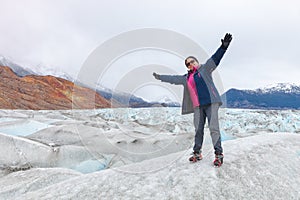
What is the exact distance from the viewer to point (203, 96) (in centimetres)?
311

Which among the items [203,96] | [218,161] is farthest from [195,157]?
[203,96]

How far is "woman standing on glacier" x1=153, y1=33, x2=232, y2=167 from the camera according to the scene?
302 cm

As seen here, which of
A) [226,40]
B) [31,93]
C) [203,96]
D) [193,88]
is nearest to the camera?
[226,40]

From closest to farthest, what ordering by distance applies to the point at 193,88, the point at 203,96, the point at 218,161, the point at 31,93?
1. the point at 218,161
2. the point at 203,96
3. the point at 193,88
4. the point at 31,93

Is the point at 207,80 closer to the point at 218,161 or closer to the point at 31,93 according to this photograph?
the point at 218,161

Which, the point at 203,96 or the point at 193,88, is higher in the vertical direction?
the point at 193,88

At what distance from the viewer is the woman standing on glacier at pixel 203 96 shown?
3.02 meters

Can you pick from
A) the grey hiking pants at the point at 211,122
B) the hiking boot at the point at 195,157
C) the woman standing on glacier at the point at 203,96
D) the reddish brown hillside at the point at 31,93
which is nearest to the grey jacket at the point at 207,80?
the woman standing on glacier at the point at 203,96

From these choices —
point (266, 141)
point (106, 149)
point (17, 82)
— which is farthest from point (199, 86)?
point (17, 82)

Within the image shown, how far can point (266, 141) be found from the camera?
4.52 metres

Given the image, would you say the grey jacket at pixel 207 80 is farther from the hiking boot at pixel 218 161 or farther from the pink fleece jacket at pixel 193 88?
the hiking boot at pixel 218 161

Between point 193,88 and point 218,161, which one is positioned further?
point 193,88

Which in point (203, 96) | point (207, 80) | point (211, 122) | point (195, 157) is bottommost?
point (195, 157)

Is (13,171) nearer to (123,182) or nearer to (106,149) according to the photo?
(106,149)
